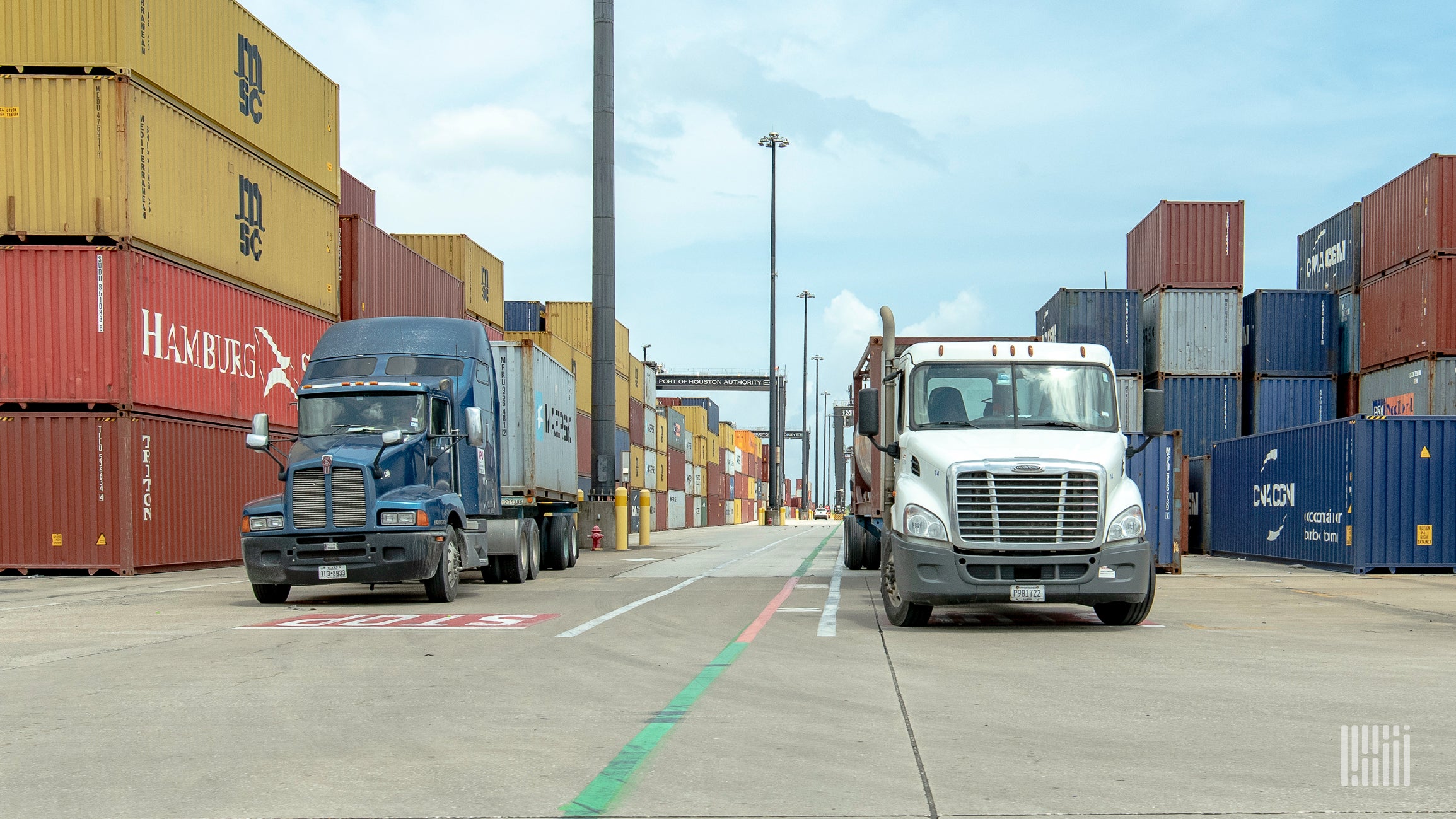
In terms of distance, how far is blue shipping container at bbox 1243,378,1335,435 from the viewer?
1388 inches

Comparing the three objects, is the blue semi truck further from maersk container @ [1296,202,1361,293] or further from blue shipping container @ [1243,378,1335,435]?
maersk container @ [1296,202,1361,293]

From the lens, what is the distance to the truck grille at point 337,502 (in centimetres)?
1463

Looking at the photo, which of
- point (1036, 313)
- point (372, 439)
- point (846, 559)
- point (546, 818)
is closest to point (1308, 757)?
point (546, 818)

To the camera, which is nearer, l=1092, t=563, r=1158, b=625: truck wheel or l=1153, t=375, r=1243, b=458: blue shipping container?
l=1092, t=563, r=1158, b=625: truck wheel

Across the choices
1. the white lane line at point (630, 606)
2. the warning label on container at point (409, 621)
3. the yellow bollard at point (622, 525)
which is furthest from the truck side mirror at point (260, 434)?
the yellow bollard at point (622, 525)

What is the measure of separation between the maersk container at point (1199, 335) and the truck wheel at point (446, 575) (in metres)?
24.5

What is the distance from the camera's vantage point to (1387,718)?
23.4 feet

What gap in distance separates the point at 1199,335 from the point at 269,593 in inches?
1053

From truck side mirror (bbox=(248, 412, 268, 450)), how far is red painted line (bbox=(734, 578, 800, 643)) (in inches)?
228

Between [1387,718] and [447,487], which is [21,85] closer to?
[447,487]

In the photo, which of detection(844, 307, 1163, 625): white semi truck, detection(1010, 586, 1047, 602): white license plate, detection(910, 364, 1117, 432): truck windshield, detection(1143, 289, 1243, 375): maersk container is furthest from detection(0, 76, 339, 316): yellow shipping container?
detection(1143, 289, 1243, 375): maersk container

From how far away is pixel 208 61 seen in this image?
24.8m

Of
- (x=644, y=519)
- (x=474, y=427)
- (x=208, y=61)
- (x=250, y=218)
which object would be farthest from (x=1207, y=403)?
(x=208, y=61)

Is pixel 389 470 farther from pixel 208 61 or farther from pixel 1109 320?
pixel 1109 320
